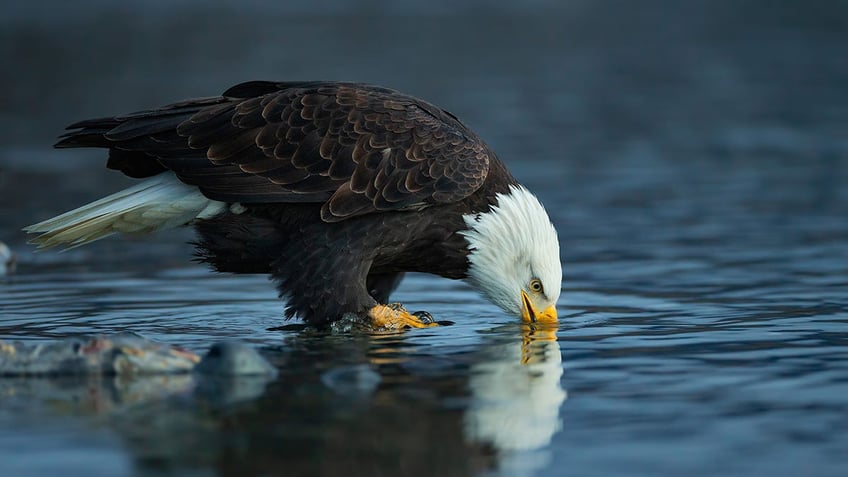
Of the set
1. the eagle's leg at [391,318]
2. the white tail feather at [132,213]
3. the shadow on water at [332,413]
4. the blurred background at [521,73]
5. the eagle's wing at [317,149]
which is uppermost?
the blurred background at [521,73]

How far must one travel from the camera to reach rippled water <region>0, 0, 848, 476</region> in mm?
4219

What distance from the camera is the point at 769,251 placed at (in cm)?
834

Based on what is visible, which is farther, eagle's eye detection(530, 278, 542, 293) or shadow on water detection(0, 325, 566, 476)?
eagle's eye detection(530, 278, 542, 293)

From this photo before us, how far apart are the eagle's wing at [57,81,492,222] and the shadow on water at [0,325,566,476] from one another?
33.2 inches

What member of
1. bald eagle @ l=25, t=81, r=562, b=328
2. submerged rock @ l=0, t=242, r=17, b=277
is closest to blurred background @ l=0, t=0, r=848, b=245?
submerged rock @ l=0, t=242, r=17, b=277

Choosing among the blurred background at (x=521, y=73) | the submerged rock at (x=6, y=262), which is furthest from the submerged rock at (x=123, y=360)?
the blurred background at (x=521, y=73)

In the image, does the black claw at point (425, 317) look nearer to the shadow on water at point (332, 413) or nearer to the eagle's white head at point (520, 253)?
the eagle's white head at point (520, 253)

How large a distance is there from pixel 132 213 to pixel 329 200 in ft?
2.83

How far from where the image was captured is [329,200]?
20.4 feet

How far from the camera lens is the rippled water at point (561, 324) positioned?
4219 millimetres

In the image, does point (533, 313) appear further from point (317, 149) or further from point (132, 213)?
point (132, 213)

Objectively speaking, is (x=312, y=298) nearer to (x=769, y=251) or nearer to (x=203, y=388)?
(x=203, y=388)

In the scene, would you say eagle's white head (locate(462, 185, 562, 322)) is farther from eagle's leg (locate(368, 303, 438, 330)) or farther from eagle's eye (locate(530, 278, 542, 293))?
eagle's leg (locate(368, 303, 438, 330))

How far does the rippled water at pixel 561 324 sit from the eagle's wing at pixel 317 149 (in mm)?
586
